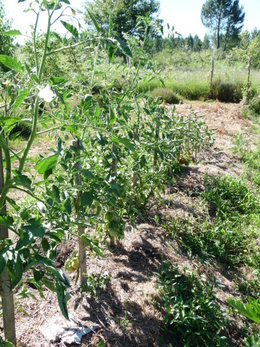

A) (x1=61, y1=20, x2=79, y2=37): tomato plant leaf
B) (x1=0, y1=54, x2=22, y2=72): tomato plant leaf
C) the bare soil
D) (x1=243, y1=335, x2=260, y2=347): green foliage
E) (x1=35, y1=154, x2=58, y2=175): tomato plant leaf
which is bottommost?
the bare soil

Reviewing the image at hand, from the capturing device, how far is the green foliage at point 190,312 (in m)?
1.92

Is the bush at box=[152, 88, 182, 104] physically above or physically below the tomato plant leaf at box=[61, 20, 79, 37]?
below

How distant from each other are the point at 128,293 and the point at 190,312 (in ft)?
1.37

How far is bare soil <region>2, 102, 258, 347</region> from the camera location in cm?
188

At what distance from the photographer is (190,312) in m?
1.97

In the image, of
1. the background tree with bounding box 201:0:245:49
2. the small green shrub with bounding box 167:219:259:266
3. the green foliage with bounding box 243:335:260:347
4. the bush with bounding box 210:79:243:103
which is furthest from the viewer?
the background tree with bounding box 201:0:245:49

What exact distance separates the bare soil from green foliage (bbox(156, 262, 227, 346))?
7 cm

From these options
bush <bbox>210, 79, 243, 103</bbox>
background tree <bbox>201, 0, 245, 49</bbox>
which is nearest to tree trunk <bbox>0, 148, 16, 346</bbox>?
bush <bbox>210, 79, 243, 103</bbox>

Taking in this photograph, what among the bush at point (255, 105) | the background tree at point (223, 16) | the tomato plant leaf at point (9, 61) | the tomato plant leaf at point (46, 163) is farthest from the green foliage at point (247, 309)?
the background tree at point (223, 16)

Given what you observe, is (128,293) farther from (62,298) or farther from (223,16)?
(223,16)

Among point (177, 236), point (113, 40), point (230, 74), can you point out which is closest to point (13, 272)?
point (113, 40)

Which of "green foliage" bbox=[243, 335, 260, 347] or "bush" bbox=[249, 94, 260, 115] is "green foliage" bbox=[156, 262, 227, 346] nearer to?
"green foliage" bbox=[243, 335, 260, 347]

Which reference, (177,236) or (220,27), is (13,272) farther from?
(220,27)

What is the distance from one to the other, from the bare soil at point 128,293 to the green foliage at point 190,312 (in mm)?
73
